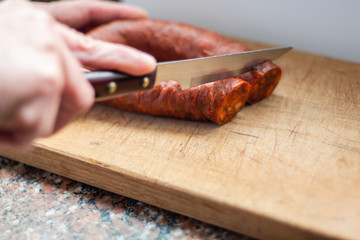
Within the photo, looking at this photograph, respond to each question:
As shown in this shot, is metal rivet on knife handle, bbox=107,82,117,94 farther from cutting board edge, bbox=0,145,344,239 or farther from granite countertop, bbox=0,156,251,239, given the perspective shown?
granite countertop, bbox=0,156,251,239

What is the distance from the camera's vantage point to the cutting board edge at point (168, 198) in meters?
1.02

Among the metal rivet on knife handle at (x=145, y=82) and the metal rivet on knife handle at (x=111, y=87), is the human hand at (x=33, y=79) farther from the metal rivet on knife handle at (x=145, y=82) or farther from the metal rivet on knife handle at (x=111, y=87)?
the metal rivet on knife handle at (x=145, y=82)

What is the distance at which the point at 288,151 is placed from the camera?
4.17 ft

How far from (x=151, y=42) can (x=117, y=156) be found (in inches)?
28.0

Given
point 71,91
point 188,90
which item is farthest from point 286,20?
point 71,91

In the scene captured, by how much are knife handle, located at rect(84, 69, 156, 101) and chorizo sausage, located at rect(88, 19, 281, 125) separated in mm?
336

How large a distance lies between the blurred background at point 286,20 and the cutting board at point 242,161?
504mm

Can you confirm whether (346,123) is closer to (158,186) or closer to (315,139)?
(315,139)

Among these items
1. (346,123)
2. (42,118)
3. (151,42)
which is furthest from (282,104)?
(42,118)

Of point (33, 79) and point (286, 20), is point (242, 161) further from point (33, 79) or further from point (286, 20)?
point (286, 20)

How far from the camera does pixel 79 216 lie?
117 cm

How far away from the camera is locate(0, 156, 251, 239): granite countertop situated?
1.12 metres

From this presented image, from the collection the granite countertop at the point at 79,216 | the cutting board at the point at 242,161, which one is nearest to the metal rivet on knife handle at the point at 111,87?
the cutting board at the point at 242,161

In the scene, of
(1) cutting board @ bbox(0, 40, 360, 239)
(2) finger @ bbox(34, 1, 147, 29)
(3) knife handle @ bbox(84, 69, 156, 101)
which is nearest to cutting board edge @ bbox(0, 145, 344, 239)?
(1) cutting board @ bbox(0, 40, 360, 239)
